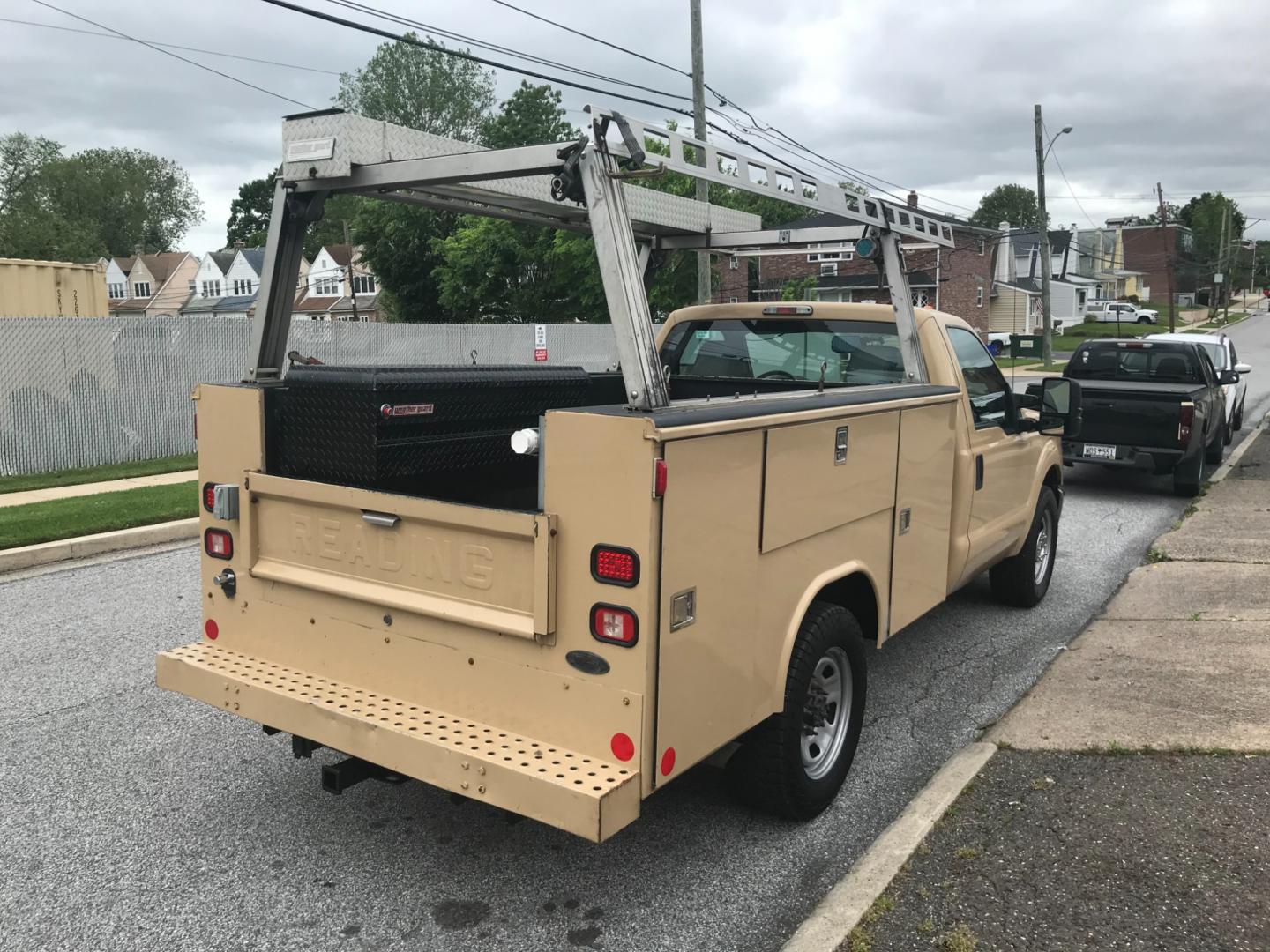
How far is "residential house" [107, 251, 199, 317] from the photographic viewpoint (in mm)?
93250

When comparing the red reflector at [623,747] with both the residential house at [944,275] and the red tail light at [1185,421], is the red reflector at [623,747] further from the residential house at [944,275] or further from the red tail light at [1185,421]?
the residential house at [944,275]

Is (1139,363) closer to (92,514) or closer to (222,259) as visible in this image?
(92,514)

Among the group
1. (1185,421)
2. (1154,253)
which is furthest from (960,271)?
(1154,253)

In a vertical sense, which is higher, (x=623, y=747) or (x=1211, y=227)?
(x=1211, y=227)

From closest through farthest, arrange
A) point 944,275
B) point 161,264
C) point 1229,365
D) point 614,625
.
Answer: point 614,625 < point 1229,365 < point 944,275 < point 161,264

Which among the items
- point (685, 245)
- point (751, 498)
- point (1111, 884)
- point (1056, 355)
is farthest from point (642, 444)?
point (1056, 355)

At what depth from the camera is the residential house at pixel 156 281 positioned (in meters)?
93.2

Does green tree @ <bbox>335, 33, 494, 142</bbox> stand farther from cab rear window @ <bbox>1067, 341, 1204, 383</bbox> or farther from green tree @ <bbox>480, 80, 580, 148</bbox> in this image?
cab rear window @ <bbox>1067, 341, 1204, 383</bbox>

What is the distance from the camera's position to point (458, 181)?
360cm

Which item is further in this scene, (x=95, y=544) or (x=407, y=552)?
(x=95, y=544)

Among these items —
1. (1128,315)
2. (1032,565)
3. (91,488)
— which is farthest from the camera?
(1128,315)

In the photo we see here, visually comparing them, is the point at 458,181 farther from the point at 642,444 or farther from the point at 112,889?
the point at 112,889

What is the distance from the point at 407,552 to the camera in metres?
3.52

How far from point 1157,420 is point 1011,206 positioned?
12616 cm
